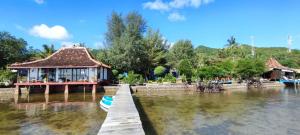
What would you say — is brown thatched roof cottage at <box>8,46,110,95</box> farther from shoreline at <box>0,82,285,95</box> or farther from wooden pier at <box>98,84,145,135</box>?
wooden pier at <box>98,84,145,135</box>

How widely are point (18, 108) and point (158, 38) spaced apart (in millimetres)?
29143

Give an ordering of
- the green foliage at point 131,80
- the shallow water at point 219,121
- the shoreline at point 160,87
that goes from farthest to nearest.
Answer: the green foliage at point 131,80, the shoreline at point 160,87, the shallow water at point 219,121

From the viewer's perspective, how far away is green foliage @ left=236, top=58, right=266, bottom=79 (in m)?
41.2

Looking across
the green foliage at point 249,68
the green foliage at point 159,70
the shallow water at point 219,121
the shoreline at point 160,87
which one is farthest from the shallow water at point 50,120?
the green foliage at point 249,68

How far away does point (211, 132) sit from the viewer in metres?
12.5

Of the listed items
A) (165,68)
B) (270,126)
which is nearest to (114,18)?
(165,68)

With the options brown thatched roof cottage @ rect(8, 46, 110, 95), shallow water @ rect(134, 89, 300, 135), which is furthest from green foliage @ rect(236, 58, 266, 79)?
shallow water @ rect(134, 89, 300, 135)

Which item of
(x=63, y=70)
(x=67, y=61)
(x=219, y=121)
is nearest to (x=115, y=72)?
(x=63, y=70)

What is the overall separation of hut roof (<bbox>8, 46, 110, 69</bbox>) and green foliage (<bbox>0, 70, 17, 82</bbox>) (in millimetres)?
4641

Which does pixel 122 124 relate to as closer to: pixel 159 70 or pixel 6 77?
pixel 6 77

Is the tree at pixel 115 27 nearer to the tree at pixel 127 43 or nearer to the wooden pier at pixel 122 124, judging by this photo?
the tree at pixel 127 43

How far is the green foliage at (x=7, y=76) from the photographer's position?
3312 cm

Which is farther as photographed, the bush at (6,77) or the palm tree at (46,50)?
the palm tree at (46,50)

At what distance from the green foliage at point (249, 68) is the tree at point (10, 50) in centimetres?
3027
